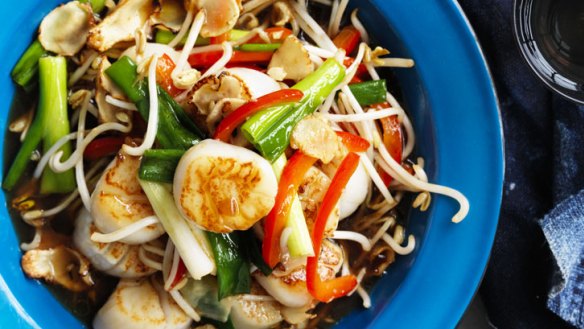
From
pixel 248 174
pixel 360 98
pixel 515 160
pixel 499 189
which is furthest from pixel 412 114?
pixel 248 174

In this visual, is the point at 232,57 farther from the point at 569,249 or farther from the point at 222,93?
the point at 569,249

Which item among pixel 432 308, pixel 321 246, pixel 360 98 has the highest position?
pixel 360 98

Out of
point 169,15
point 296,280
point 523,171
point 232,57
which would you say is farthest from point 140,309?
point 523,171

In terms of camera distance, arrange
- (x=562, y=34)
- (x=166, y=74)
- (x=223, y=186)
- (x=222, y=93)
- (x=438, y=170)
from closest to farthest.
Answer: (x=223, y=186), (x=222, y=93), (x=166, y=74), (x=438, y=170), (x=562, y=34)

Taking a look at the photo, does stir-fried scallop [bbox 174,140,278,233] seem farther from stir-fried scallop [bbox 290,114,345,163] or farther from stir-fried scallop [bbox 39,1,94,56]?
stir-fried scallop [bbox 39,1,94,56]

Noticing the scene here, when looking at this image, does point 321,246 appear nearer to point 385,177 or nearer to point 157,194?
point 385,177

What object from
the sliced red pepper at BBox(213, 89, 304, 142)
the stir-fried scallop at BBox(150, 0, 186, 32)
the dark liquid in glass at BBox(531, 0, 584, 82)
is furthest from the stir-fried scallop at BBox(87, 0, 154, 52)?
the dark liquid in glass at BBox(531, 0, 584, 82)

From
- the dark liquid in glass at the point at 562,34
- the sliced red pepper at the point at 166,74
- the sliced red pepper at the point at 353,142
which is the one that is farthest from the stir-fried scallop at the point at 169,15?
the dark liquid in glass at the point at 562,34
